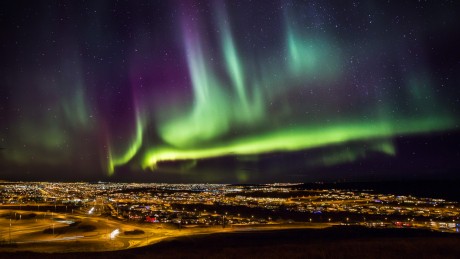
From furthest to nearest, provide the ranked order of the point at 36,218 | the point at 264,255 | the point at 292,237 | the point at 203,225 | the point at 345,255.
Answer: the point at 36,218 → the point at 203,225 → the point at 292,237 → the point at 264,255 → the point at 345,255

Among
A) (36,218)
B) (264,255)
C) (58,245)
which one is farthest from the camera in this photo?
(36,218)

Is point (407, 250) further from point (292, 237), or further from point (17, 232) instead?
point (17, 232)

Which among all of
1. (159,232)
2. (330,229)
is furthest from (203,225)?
(330,229)

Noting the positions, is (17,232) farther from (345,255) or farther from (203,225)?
(345,255)

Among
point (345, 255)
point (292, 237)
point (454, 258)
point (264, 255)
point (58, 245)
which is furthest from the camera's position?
point (292, 237)

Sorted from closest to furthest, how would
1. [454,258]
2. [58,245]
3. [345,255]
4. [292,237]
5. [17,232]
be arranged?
[454,258]
[345,255]
[58,245]
[292,237]
[17,232]

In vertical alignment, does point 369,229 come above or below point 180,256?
below

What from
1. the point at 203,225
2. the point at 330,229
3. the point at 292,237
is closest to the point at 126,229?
the point at 203,225

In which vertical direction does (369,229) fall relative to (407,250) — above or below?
below

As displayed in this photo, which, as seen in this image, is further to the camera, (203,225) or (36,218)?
(36,218)
